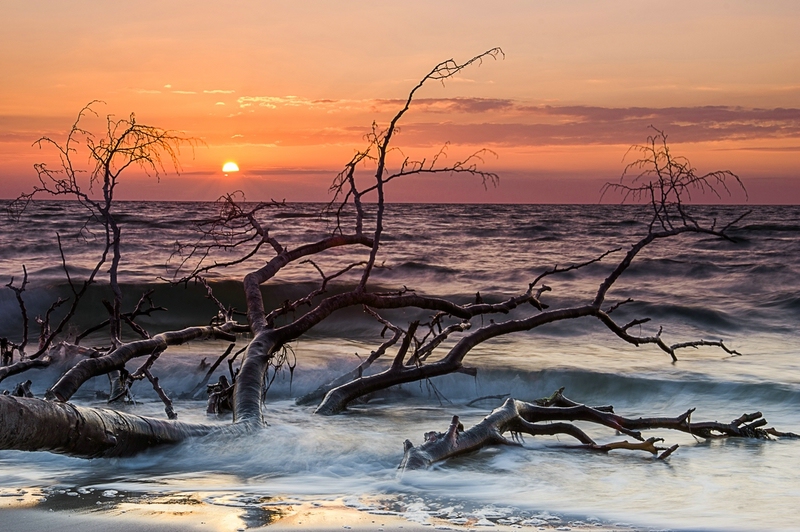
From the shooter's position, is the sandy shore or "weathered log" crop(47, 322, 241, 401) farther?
"weathered log" crop(47, 322, 241, 401)

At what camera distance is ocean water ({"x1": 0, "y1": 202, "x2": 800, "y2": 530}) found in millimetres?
4473

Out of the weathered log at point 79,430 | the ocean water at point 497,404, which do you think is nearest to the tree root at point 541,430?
the ocean water at point 497,404

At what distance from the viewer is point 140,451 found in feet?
16.1

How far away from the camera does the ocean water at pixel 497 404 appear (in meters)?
4.47

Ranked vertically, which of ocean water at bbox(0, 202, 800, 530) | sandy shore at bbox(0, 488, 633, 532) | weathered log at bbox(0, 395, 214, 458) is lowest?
ocean water at bbox(0, 202, 800, 530)

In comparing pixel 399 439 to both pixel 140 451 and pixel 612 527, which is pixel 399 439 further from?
pixel 612 527

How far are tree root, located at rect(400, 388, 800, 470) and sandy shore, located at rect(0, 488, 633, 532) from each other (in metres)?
1.06

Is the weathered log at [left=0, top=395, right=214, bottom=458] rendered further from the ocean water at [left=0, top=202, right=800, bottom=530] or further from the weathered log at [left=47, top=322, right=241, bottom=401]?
the weathered log at [left=47, top=322, right=241, bottom=401]

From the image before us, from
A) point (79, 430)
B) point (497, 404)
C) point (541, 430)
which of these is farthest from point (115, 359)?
point (497, 404)

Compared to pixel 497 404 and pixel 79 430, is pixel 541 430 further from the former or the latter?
pixel 497 404

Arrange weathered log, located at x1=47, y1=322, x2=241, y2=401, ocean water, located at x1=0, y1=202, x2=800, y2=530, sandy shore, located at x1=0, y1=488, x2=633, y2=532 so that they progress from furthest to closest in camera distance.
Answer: weathered log, located at x1=47, y1=322, x2=241, y2=401 → ocean water, located at x1=0, y1=202, x2=800, y2=530 → sandy shore, located at x1=0, y1=488, x2=633, y2=532

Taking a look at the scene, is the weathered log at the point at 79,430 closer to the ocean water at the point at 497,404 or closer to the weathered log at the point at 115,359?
the ocean water at the point at 497,404

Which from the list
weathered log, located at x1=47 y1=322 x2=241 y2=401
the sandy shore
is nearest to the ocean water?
the sandy shore

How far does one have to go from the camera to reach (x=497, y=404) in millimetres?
9211
